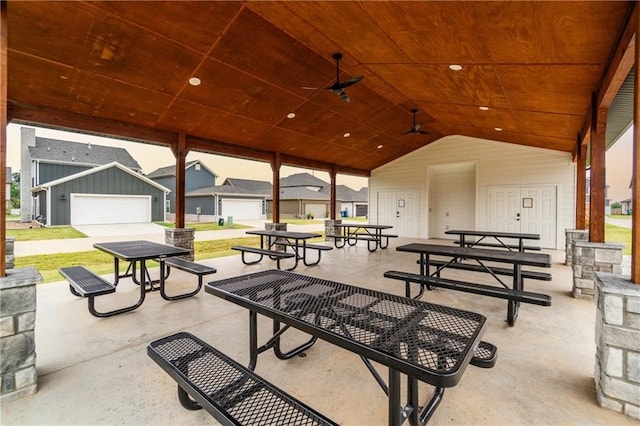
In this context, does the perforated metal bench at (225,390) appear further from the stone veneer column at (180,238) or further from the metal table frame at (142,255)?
the stone veneer column at (180,238)

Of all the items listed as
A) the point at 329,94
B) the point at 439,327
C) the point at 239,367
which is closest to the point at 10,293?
the point at 239,367

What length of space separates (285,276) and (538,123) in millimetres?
6600

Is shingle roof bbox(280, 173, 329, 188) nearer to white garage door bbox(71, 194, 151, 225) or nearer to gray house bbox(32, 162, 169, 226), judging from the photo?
gray house bbox(32, 162, 169, 226)

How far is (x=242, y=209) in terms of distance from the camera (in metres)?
21.1

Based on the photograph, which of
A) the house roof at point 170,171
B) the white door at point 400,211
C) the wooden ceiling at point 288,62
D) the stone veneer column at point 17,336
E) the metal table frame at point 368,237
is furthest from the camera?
the house roof at point 170,171

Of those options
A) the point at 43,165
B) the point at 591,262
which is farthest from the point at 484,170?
the point at 43,165

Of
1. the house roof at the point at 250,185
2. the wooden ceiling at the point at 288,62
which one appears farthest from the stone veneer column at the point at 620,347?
the house roof at the point at 250,185

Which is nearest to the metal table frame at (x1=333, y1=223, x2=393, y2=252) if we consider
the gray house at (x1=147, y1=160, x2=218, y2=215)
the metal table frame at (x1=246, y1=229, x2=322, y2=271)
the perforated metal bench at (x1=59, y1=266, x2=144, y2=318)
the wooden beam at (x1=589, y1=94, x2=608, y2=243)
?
the metal table frame at (x1=246, y1=229, x2=322, y2=271)

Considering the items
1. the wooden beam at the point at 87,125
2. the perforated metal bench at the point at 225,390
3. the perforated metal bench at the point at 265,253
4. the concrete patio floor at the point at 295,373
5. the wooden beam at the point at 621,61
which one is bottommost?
the concrete patio floor at the point at 295,373

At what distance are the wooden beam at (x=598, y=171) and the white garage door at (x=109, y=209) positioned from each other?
18086 millimetres

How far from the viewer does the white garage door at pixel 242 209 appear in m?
20.1

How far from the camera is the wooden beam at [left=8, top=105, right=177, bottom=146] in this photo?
460cm

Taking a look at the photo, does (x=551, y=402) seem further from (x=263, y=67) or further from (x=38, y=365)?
(x=263, y=67)

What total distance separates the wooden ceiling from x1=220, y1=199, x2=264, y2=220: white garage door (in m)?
13.7
